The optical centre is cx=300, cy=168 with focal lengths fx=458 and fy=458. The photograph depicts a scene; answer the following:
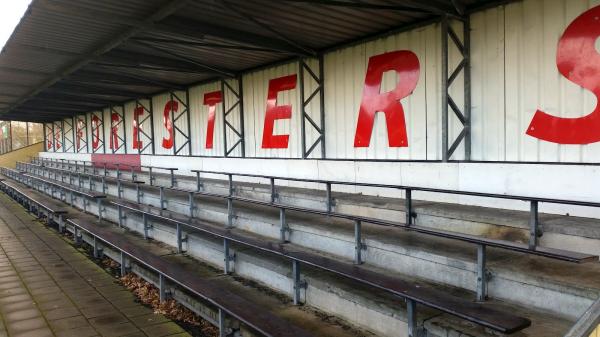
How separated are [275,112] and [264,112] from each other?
47 cm

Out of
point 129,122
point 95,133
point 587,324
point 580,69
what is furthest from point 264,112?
point 95,133

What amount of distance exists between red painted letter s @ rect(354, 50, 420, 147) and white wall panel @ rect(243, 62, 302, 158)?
1.83 metres

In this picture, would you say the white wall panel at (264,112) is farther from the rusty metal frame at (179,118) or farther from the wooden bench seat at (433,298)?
the wooden bench seat at (433,298)

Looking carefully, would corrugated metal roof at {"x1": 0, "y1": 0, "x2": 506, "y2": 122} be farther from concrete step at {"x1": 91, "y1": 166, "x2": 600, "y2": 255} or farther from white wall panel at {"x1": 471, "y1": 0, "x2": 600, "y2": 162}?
concrete step at {"x1": 91, "y1": 166, "x2": 600, "y2": 255}

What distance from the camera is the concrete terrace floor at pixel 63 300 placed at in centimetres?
454

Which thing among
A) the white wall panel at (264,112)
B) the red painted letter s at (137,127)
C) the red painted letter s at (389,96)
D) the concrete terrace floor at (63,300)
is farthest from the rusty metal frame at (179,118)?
the red painted letter s at (389,96)

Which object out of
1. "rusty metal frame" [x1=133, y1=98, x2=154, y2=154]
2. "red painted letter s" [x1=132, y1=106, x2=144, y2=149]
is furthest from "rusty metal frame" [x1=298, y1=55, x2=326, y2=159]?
"red painted letter s" [x1=132, y1=106, x2=144, y2=149]

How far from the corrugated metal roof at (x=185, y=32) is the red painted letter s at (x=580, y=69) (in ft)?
4.27

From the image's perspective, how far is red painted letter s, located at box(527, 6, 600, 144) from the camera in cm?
495

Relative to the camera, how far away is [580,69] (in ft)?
16.6

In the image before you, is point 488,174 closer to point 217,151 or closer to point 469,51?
point 469,51

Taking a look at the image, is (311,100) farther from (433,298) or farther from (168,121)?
(168,121)

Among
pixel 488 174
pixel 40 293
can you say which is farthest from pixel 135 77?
pixel 488 174

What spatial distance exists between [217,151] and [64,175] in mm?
6717
